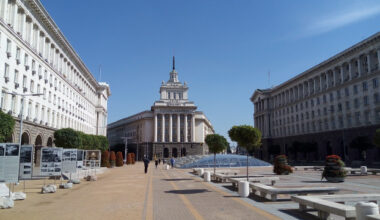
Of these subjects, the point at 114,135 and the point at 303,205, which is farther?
the point at 114,135

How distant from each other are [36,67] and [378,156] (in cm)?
5474

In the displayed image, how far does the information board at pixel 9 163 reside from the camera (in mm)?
14922

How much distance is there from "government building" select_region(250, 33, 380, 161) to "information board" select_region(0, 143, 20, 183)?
4893cm

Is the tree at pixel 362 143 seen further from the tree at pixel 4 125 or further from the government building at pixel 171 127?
the government building at pixel 171 127

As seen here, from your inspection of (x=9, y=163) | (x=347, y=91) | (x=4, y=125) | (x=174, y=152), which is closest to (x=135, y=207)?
(x=9, y=163)

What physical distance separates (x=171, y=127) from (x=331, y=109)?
59.2 meters

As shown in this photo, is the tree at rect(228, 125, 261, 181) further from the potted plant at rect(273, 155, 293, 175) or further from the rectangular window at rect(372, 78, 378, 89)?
the rectangular window at rect(372, 78, 378, 89)

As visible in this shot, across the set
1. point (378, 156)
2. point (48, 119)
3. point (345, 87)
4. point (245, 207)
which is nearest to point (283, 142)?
point (345, 87)

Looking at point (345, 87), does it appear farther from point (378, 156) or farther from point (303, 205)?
point (303, 205)

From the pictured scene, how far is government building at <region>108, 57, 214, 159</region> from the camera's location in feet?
353

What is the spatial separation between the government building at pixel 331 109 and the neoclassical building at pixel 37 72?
49.3 metres

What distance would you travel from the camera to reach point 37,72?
40469 millimetres

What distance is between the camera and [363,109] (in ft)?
174

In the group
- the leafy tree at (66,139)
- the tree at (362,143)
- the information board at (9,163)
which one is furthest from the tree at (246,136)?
the tree at (362,143)
